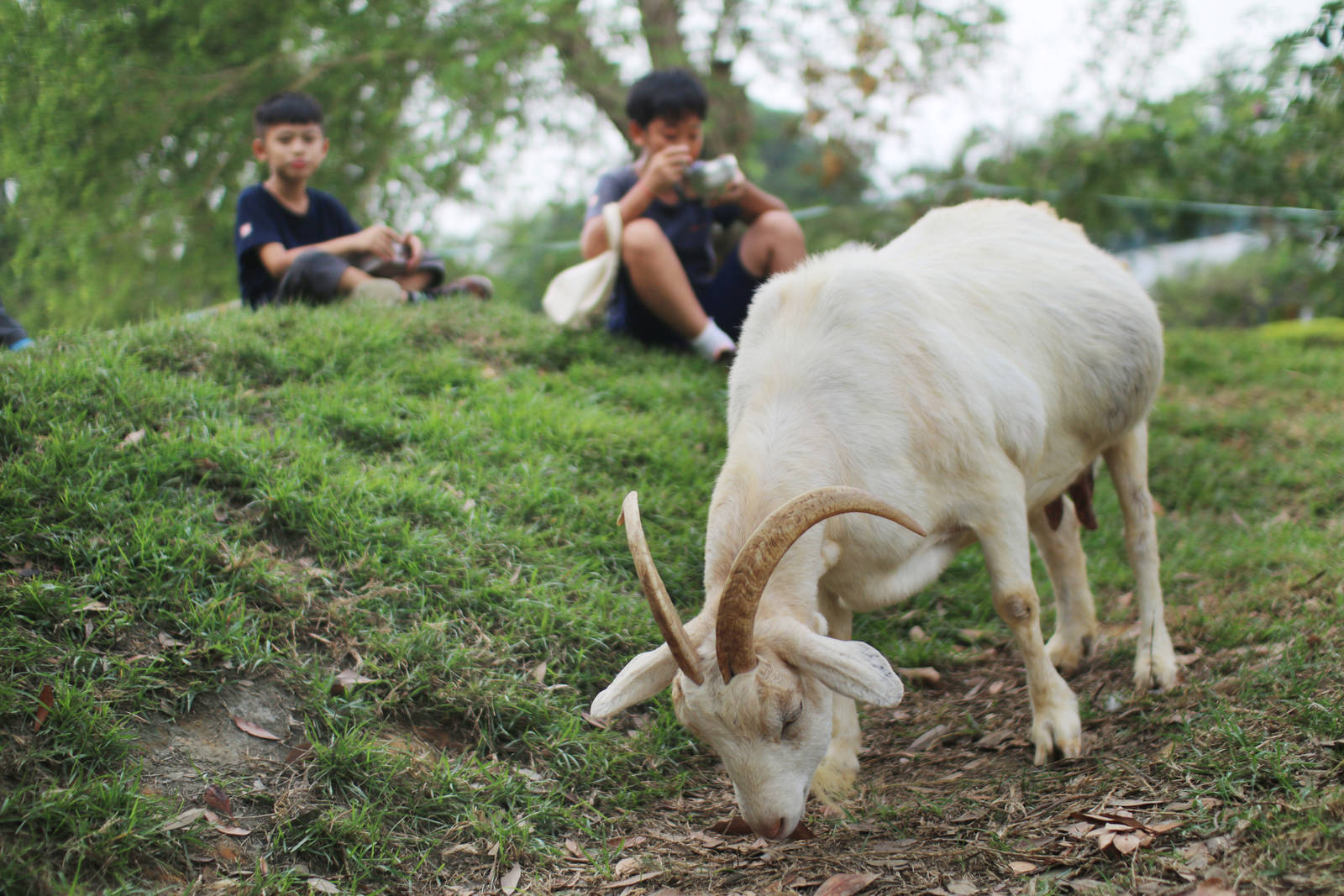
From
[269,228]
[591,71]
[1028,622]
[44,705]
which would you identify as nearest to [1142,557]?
[1028,622]

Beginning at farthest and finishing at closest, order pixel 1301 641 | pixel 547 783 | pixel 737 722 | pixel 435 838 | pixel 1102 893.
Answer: pixel 1301 641 → pixel 547 783 → pixel 435 838 → pixel 737 722 → pixel 1102 893

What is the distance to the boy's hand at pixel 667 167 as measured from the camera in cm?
588

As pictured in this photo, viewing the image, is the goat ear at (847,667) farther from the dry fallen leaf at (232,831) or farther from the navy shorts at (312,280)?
the navy shorts at (312,280)

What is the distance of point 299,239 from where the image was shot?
674cm

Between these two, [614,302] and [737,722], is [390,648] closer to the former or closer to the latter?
[737,722]

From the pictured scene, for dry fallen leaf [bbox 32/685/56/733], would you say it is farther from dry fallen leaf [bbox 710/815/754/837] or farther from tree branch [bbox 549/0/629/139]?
tree branch [bbox 549/0/629/139]

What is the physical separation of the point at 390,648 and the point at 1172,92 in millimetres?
9853

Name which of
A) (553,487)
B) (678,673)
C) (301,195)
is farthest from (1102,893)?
(301,195)

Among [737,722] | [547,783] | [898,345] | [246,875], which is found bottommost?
[547,783]

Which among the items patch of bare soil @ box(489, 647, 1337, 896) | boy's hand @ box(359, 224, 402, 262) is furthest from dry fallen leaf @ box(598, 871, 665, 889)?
boy's hand @ box(359, 224, 402, 262)

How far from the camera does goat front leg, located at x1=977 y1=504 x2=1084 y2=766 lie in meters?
3.47

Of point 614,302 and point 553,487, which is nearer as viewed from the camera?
point 553,487

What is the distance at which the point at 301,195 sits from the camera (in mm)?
6793

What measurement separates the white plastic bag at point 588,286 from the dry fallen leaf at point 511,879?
389cm
